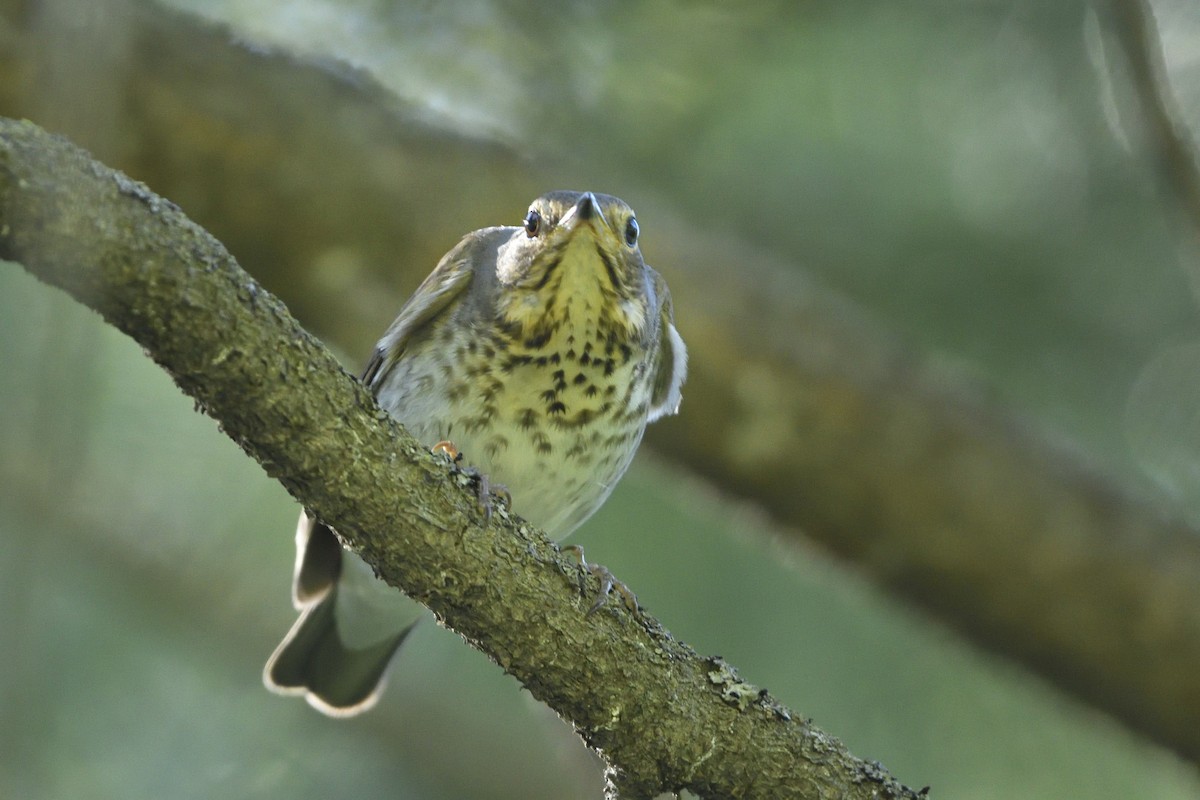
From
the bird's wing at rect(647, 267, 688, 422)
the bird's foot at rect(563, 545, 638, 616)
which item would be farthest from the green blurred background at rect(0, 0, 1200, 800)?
the bird's foot at rect(563, 545, 638, 616)

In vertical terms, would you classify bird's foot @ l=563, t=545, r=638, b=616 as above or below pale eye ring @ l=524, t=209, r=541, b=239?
below

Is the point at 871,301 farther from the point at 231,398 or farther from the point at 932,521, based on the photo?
the point at 231,398

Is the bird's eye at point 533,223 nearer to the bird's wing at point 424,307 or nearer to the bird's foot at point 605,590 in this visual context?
the bird's wing at point 424,307

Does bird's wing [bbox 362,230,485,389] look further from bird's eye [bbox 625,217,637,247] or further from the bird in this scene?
bird's eye [bbox 625,217,637,247]

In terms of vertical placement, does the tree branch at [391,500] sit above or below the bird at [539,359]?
below

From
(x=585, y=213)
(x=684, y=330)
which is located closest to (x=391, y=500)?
(x=585, y=213)

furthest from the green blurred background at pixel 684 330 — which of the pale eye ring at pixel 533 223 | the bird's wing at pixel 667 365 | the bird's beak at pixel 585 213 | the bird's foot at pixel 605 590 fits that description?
the bird's foot at pixel 605 590

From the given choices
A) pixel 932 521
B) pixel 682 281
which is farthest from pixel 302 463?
→ pixel 932 521

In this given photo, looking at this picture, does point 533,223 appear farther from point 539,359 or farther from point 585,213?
point 539,359
